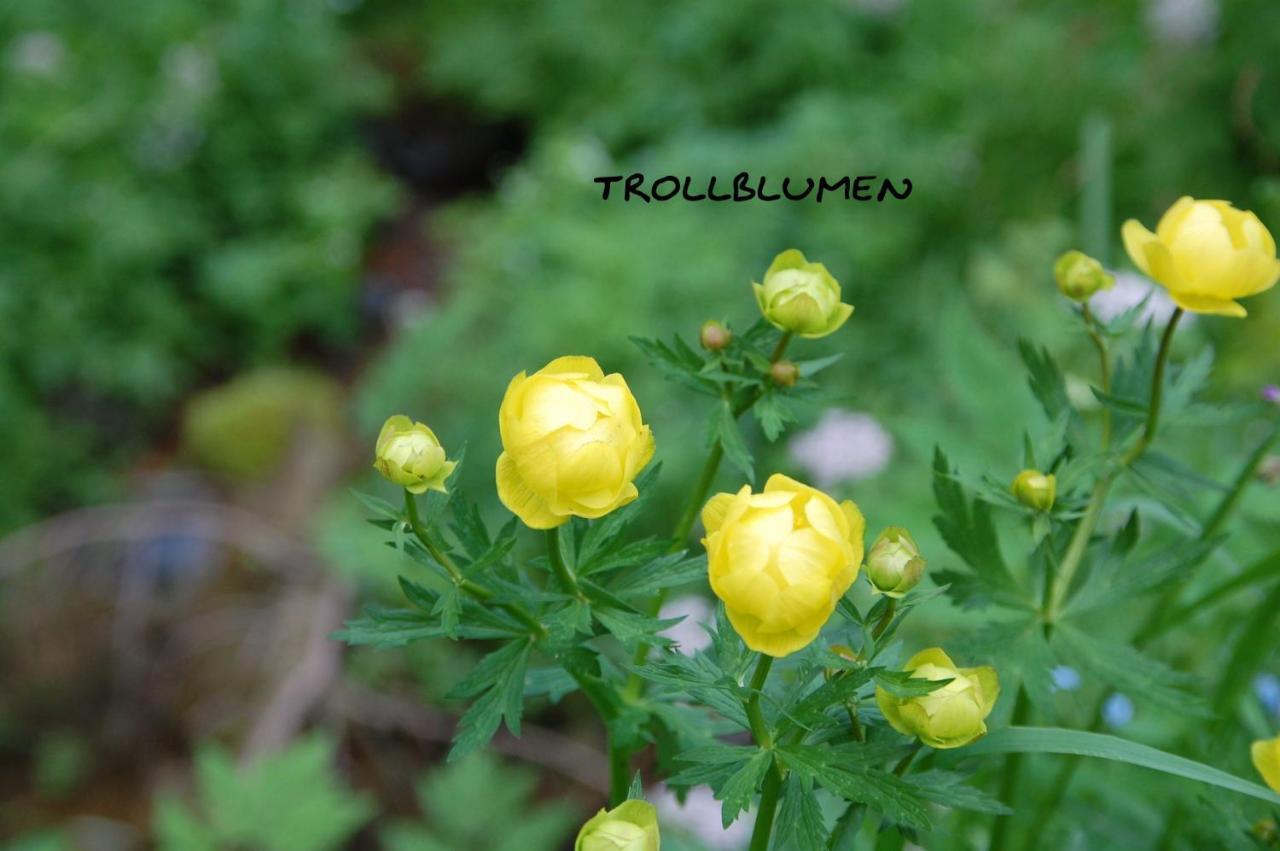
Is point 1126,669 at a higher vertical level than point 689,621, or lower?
higher

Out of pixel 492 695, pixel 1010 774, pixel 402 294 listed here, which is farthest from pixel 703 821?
pixel 402 294

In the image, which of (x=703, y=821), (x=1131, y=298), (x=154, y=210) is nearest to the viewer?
(x=703, y=821)

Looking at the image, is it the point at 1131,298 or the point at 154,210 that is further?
the point at 154,210

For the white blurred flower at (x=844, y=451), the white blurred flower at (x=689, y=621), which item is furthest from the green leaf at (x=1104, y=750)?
the white blurred flower at (x=844, y=451)

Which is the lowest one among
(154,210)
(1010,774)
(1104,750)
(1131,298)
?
(154,210)

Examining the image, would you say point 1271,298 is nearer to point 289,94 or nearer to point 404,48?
point 289,94

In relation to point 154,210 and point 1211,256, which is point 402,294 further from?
point 1211,256

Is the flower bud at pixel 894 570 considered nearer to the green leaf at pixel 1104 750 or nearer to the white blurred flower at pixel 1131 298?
the green leaf at pixel 1104 750

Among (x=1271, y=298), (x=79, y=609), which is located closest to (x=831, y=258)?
(x=1271, y=298)
